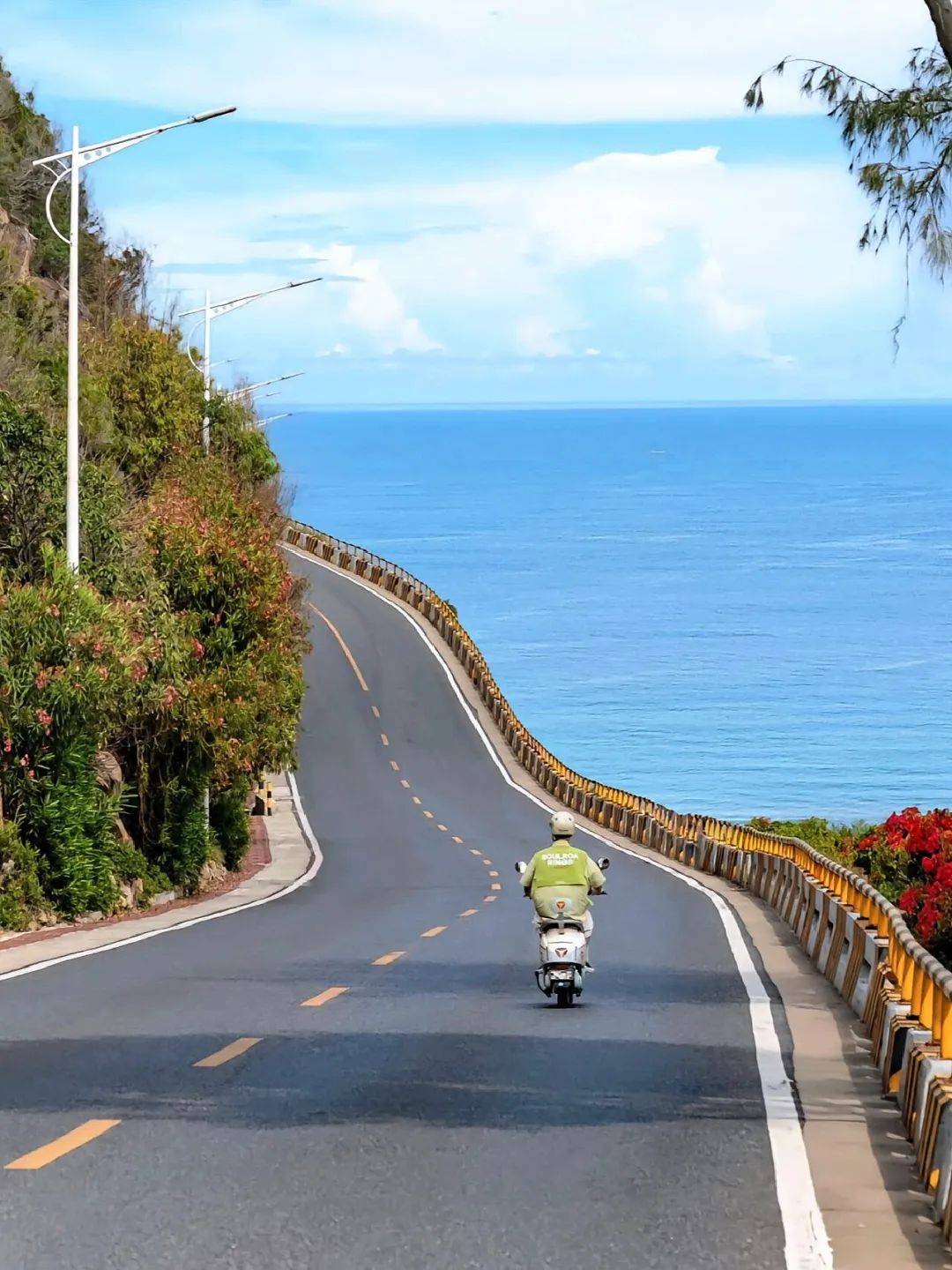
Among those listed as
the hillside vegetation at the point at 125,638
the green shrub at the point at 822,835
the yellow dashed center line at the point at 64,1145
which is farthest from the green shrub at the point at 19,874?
the yellow dashed center line at the point at 64,1145

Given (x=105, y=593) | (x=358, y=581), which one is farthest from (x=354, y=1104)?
(x=358, y=581)

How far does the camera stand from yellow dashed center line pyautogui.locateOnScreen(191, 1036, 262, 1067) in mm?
13117

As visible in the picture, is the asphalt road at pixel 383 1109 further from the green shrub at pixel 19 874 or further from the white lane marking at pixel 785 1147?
the green shrub at pixel 19 874

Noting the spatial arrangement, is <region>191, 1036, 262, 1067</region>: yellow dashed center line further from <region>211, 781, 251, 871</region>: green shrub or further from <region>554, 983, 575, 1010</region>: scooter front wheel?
<region>211, 781, 251, 871</region>: green shrub

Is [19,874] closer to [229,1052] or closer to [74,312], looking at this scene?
[74,312]

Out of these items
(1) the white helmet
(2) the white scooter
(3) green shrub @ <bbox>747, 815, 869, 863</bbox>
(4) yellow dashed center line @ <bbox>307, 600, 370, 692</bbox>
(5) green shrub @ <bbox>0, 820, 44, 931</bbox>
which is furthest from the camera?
(4) yellow dashed center line @ <bbox>307, 600, 370, 692</bbox>

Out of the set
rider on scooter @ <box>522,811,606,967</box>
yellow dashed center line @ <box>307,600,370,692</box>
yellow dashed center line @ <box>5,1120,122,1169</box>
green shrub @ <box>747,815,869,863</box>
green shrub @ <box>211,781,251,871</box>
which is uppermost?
yellow dashed center line @ <box>307,600,370,692</box>

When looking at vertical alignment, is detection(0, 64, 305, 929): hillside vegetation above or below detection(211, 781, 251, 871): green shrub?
above

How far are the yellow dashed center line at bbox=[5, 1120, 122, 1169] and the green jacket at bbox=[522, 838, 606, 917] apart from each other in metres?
7.37

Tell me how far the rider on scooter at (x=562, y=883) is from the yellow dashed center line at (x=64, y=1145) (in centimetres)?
735

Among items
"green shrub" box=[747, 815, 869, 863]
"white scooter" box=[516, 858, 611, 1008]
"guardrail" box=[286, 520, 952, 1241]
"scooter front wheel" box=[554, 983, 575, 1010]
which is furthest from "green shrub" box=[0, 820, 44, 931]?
"green shrub" box=[747, 815, 869, 863]

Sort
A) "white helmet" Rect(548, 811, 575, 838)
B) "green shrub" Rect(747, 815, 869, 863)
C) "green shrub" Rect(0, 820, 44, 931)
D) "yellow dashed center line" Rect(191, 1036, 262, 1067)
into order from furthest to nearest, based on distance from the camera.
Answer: "green shrub" Rect(747, 815, 869, 863) < "green shrub" Rect(0, 820, 44, 931) < "white helmet" Rect(548, 811, 575, 838) < "yellow dashed center line" Rect(191, 1036, 262, 1067)

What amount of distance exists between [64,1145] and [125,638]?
19.8m

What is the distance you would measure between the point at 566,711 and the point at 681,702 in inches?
302
